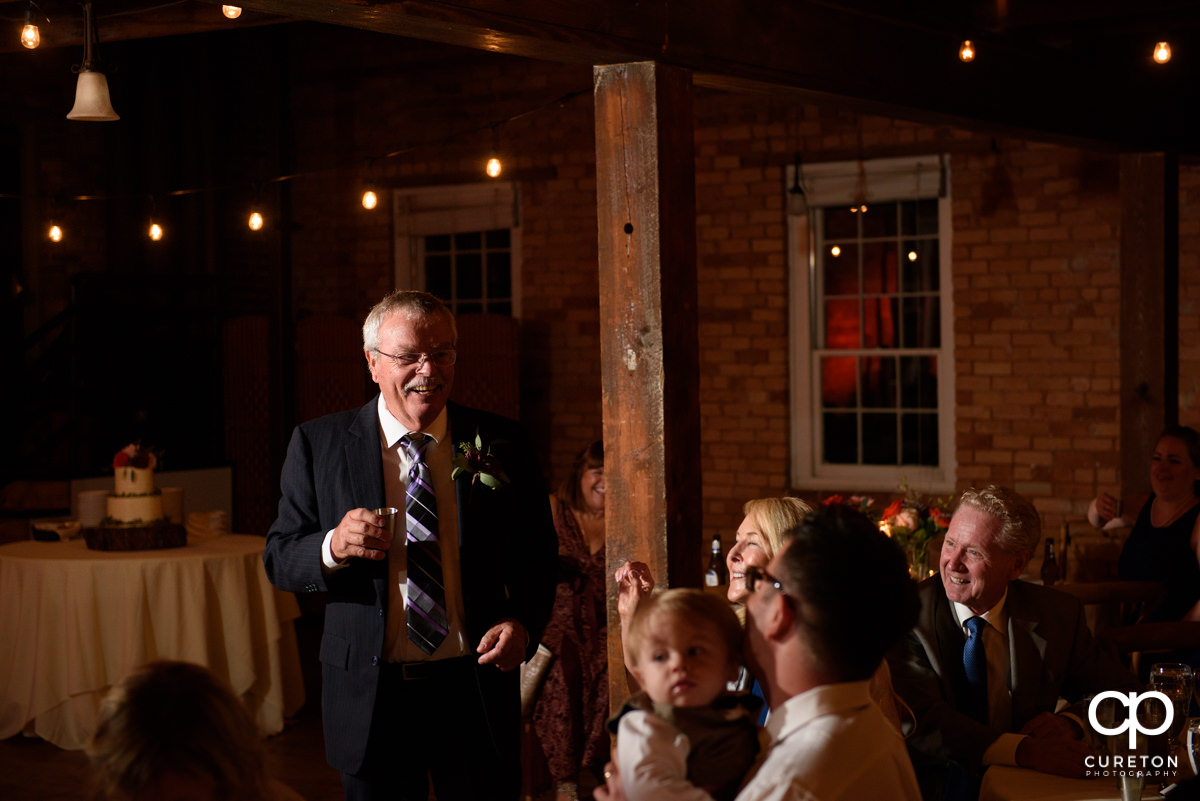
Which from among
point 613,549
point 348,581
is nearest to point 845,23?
point 613,549

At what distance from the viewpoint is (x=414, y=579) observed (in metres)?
2.87

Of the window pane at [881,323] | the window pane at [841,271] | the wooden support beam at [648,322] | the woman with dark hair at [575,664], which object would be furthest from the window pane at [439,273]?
the wooden support beam at [648,322]

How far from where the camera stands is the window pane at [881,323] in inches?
321

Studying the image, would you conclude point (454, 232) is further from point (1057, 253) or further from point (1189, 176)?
point (1189, 176)

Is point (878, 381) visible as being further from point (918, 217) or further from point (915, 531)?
point (915, 531)

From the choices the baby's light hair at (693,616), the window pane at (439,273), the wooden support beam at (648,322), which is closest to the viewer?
the baby's light hair at (693,616)

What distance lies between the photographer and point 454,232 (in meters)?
9.32

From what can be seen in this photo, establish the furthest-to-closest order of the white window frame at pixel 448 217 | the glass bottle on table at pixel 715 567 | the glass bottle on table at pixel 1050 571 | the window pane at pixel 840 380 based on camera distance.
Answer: the white window frame at pixel 448 217 → the window pane at pixel 840 380 → the glass bottle on table at pixel 1050 571 → the glass bottle on table at pixel 715 567

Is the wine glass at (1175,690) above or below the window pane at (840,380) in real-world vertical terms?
below

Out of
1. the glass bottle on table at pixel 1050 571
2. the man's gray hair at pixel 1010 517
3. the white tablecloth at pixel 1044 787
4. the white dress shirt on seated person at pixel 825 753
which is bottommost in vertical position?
the glass bottle on table at pixel 1050 571

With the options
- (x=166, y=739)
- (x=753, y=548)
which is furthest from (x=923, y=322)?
(x=166, y=739)

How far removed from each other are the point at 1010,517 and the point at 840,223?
5.34 meters

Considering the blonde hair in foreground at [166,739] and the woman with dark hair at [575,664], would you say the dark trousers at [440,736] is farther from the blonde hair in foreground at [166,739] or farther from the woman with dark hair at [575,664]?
the woman with dark hair at [575,664]

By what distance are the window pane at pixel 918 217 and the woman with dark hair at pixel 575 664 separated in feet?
11.9
